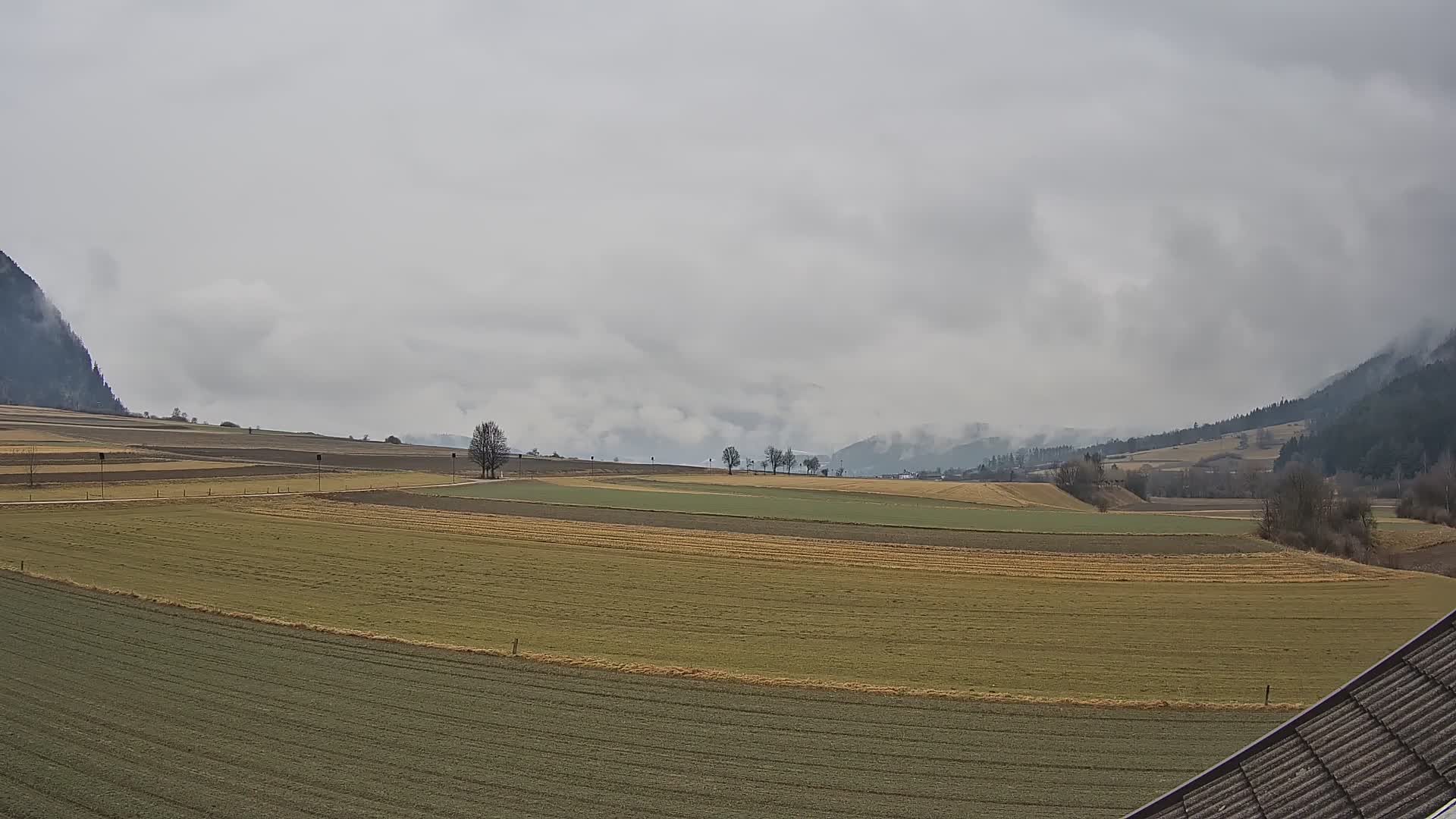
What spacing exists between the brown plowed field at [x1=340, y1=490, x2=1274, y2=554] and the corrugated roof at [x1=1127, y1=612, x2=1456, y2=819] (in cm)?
5360

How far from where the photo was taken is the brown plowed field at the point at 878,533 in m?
63.5

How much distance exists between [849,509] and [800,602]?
5626 cm

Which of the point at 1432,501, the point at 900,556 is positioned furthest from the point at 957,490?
the point at 900,556

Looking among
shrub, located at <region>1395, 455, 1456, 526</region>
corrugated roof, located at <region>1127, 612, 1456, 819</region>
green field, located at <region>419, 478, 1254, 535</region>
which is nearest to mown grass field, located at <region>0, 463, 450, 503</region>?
green field, located at <region>419, 478, 1254, 535</region>

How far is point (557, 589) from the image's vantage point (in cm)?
4009

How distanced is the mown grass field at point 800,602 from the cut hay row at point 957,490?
59.2 metres

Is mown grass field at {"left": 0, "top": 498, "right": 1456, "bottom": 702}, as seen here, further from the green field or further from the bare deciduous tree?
the bare deciduous tree

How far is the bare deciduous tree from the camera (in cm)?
14212

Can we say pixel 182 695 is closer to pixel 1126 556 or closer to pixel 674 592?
pixel 674 592

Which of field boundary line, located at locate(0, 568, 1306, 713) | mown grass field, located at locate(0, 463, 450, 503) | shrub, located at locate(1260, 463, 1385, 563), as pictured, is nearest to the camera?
field boundary line, located at locate(0, 568, 1306, 713)

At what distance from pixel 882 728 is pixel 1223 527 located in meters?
78.8

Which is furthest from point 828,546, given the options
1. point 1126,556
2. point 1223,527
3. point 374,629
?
point 1223,527

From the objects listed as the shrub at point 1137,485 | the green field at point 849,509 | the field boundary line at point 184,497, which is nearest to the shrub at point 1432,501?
the green field at point 849,509

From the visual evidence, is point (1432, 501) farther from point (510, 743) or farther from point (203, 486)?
point (203, 486)
